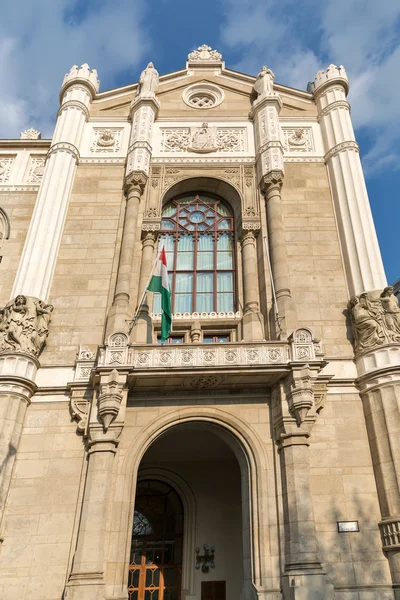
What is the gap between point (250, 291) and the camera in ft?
58.4

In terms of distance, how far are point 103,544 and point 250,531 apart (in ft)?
12.7

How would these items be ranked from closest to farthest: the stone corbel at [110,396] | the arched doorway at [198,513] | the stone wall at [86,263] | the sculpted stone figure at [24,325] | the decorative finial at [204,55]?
the stone corbel at [110,396] < the sculpted stone figure at [24,325] < the stone wall at [86,263] < the arched doorway at [198,513] < the decorative finial at [204,55]

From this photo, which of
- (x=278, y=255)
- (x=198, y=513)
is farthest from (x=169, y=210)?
(x=198, y=513)

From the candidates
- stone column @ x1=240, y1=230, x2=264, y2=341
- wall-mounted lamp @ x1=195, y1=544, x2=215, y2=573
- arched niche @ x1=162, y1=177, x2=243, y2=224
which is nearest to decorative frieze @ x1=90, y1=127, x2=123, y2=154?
arched niche @ x1=162, y1=177, x2=243, y2=224

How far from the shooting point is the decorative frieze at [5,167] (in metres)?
22.2

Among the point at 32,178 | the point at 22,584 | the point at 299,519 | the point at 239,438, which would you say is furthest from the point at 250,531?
the point at 32,178

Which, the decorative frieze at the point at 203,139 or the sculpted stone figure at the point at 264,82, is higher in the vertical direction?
the sculpted stone figure at the point at 264,82

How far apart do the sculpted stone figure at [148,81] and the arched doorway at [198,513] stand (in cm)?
1577

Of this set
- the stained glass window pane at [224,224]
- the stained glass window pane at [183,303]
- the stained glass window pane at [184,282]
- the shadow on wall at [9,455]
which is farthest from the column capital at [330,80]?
the shadow on wall at [9,455]

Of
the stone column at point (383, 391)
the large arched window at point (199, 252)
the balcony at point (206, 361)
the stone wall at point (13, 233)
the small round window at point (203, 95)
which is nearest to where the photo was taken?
the stone column at point (383, 391)

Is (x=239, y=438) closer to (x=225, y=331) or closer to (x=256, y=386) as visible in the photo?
(x=256, y=386)

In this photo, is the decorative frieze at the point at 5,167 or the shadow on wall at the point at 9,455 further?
the decorative frieze at the point at 5,167

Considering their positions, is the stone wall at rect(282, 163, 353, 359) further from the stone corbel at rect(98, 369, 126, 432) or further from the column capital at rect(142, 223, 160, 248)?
the stone corbel at rect(98, 369, 126, 432)

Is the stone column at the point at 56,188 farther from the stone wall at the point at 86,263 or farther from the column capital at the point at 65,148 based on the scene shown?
the stone wall at the point at 86,263
